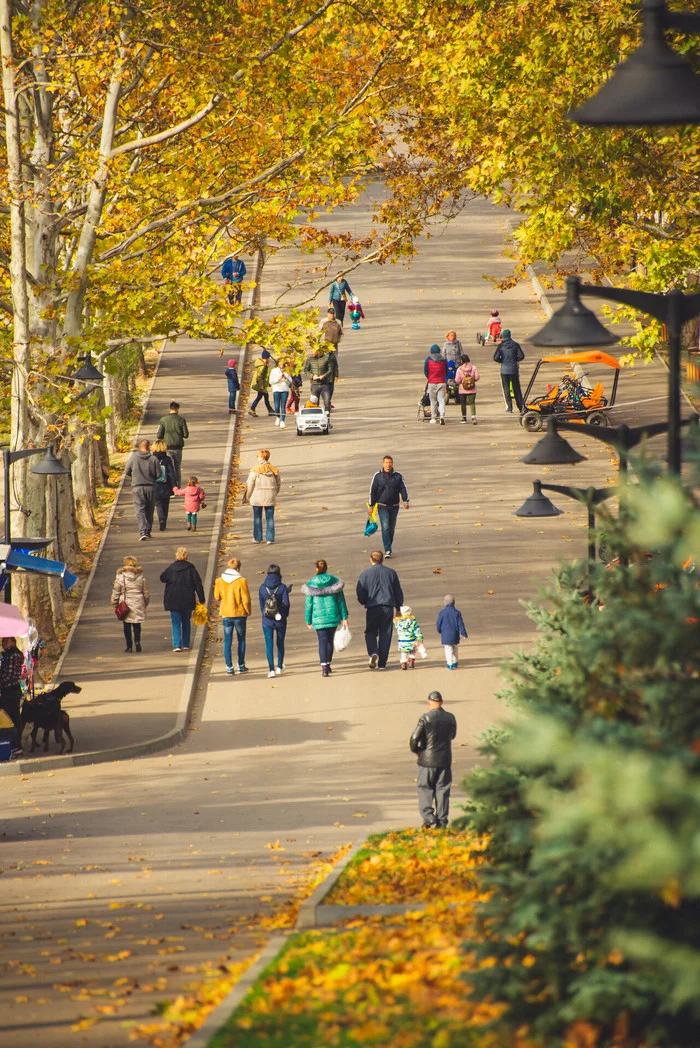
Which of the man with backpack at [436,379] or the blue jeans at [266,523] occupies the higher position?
the man with backpack at [436,379]

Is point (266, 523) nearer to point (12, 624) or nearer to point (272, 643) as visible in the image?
point (272, 643)

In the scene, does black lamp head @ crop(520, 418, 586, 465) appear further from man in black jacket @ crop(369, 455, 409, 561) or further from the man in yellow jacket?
man in black jacket @ crop(369, 455, 409, 561)

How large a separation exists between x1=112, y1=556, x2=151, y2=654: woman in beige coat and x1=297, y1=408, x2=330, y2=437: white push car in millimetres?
11520

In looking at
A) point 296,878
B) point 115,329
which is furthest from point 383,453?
point 296,878

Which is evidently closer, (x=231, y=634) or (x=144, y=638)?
(x=231, y=634)

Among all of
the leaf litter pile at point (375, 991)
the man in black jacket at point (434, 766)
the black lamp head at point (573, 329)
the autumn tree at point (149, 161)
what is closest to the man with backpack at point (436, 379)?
the autumn tree at point (149, 161)

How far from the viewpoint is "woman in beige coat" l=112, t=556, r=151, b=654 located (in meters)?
21.0

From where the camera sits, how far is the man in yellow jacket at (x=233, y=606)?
2002 centimetres

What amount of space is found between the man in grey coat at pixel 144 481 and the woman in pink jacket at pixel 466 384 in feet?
29.5

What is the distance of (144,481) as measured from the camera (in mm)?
25500

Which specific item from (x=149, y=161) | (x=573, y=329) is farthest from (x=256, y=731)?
(x=149, y=161)

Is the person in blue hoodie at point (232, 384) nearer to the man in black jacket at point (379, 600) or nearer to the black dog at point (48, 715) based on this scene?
the man in black jacket at point (379, 600)

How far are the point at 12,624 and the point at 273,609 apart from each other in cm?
475

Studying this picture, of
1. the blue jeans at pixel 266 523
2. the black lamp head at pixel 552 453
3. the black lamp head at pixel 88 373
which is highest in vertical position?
the black lamp head at pixel 88 373
